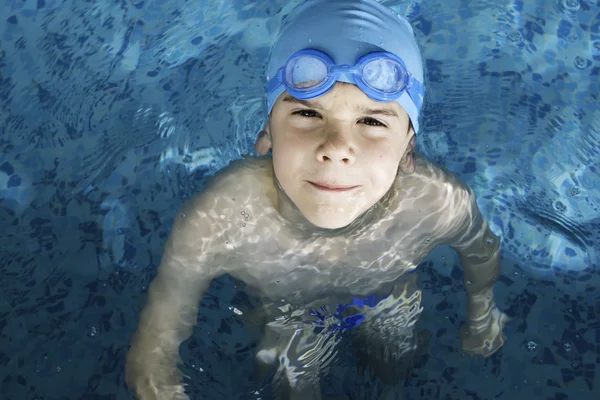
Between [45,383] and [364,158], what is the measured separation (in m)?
1.82

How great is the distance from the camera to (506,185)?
3887mm

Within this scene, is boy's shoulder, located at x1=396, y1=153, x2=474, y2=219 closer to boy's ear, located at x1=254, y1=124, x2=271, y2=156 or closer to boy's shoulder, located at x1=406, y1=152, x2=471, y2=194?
boy's shoulder, located at x1=406, y1=152, x2=471, y2=194

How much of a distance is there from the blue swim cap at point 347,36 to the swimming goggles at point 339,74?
0.12ft

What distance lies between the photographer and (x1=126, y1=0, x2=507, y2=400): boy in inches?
96.4

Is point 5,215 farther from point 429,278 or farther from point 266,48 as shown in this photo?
point 429,278

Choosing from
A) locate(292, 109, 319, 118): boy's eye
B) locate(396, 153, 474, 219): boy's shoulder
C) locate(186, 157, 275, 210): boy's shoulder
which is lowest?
locate(396, 153, 474, 219): boy's shoulder

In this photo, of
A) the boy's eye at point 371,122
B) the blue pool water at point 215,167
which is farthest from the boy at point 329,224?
the blue pool water at point 215,167

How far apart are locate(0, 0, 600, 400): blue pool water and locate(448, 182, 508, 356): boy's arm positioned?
8 centimetres

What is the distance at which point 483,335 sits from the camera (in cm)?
323

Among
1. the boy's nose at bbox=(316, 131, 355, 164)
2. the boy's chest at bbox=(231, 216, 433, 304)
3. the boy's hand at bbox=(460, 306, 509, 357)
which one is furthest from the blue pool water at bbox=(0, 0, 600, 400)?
the boy's nose at bbox=(316, 131, 355, 164)

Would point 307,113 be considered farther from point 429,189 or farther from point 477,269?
point 477,269

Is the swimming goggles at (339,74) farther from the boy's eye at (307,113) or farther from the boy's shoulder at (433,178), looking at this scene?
the boy's shoulder at (433,178)

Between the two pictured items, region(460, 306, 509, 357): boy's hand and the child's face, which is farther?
region(460, 306, 509, 357): boy's hand

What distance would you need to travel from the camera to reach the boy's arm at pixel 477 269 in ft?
9.77
